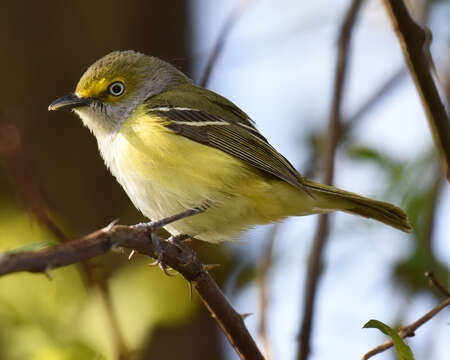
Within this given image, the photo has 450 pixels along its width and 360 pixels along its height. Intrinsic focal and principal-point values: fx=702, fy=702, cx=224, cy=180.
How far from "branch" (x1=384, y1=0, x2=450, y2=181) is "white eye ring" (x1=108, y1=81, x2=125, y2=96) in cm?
191

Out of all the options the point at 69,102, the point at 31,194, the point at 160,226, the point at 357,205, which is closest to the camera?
the point at 31,194

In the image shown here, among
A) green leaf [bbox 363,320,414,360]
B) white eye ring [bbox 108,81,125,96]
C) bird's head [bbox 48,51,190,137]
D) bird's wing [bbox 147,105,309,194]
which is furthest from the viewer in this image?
white eye ring [bbox 108,81,125,96]

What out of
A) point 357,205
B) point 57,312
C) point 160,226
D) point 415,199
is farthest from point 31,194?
point 415,199

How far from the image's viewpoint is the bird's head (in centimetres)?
408

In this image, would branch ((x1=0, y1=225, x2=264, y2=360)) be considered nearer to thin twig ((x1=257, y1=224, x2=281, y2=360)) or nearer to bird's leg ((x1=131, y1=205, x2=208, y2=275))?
bird's leg ((x1=131, y1=205, x2=208, y2=275))

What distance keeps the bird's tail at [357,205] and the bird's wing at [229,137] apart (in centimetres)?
14

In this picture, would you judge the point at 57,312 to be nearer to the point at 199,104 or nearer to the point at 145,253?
the point at 145,253

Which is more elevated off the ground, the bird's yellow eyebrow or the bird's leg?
the bird's yellow eyebrow

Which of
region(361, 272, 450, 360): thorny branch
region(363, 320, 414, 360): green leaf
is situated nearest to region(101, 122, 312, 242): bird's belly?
region(361, 272, 450, 360): thorny branch

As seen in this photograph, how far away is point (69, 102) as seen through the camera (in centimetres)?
406

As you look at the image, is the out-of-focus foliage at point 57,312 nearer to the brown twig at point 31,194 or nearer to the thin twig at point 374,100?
the brown twig at point 31,194

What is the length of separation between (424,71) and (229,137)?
1.33 meters

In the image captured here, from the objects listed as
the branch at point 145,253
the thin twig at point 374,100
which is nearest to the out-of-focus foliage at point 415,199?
the thin twig at point 374,100

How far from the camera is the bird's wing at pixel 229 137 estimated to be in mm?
3729
